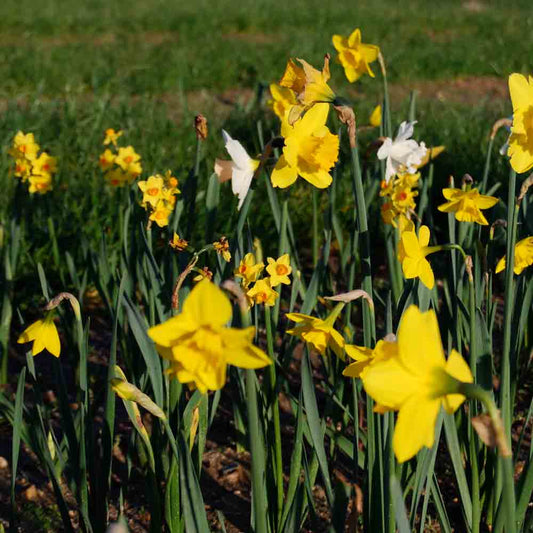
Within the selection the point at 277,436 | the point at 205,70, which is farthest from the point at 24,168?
the point at 205,70

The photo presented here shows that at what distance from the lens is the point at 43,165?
2.40 meters

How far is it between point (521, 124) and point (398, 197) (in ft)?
2.46

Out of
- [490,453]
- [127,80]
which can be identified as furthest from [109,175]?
[127,80]

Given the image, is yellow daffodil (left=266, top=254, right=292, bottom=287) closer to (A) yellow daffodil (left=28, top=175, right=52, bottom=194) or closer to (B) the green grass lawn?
(A) yellow daffodil (left=28, top=175, right=52, bottom=194)

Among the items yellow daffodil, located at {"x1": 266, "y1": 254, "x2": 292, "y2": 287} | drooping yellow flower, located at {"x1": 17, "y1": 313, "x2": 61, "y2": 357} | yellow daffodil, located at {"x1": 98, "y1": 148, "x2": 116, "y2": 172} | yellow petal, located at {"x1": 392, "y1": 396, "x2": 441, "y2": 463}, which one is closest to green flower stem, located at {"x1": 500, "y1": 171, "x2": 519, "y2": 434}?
yellow daffodil, located at {"x1": 266, "y1": 254, "x2": 292, "y2": 287}

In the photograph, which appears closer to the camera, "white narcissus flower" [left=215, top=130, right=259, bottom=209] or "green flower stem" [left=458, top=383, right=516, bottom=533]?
"green flower stem" [left=458, top=383, right=516, bottom=533]

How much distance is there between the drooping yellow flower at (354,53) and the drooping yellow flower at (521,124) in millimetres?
665

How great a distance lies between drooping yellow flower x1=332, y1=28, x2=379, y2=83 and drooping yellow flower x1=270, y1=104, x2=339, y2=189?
19.6 inches

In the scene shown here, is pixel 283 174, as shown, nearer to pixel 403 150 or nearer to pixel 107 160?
pixel 403 150

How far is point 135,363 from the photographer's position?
1851 mm

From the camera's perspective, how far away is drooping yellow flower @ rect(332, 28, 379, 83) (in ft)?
6.23

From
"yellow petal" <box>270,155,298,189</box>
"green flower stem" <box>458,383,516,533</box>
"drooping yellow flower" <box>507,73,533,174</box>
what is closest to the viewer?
"green flower stem" <box>458,383,516,533</box>

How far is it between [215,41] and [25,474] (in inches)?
268

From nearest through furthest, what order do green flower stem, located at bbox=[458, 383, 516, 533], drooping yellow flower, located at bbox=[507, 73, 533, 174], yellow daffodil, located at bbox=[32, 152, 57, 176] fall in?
green flower stem, located at bbox=[458, 383, 516, 533] → drooping yellow flower, located at bbox=[507, 73, 533, 174] → yellow daffodil, located at bbox=[32, 152, 57, 176]
